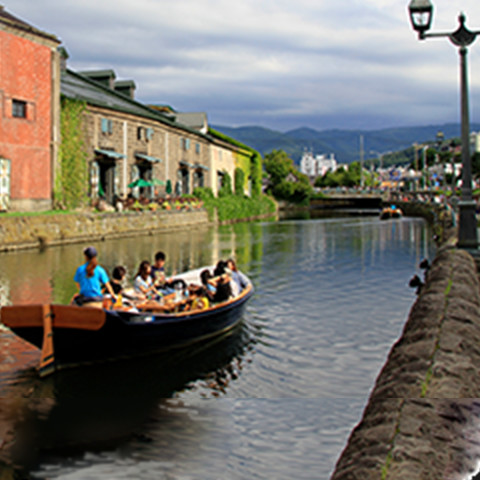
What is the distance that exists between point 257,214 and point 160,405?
67116 mm

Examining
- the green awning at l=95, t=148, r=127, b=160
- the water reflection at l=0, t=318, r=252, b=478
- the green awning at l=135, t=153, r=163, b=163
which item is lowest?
the water reflection at l=0, t=318, r=252, b=478

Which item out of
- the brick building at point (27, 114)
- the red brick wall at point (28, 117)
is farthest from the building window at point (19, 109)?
the red brick wall at point (28, 117)

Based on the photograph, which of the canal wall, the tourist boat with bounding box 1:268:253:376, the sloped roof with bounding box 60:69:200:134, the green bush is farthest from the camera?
the green bush

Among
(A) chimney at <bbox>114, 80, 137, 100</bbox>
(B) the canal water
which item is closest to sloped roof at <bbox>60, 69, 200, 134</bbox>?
(A) chimney at <bbox>114, 80, 137, 100</bbox>

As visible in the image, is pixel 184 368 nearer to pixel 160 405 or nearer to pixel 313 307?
pixel 160 405

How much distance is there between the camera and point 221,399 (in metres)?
8.99

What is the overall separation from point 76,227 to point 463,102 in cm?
2387

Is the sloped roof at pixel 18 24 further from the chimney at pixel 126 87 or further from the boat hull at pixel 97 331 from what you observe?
the boat hull at pixel 97 331

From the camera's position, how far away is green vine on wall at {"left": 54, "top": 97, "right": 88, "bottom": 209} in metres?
37.3

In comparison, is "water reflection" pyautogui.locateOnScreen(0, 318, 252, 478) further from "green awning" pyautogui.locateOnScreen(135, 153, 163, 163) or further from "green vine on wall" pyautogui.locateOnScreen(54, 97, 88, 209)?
"green awning" pyautogui.locateOnScreen(135, 153, 163, 163)

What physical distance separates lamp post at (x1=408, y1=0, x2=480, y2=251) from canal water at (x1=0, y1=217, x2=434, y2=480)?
8.46 ft

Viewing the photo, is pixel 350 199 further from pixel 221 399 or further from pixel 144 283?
pixel 221 399

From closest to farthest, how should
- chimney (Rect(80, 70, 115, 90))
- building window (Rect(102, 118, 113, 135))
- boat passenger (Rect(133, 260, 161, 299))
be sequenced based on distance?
boat passenger (Rect(133, 260, 161, 299)) < building window (Rect(102, 118, 113, 135)) < chimney (Rect(80, 70, 115, 90))

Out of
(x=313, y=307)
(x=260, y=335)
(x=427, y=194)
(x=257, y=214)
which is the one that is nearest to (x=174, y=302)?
(x=260, y=335)
